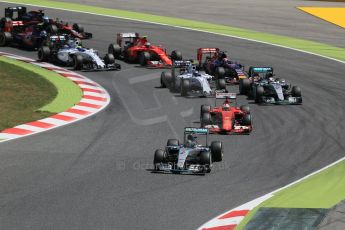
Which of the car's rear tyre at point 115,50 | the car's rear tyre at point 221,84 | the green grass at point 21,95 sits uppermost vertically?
the car's rear tyre at point 221,84

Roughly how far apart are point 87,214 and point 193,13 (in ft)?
126

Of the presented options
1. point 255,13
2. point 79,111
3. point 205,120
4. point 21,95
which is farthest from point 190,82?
point 255,13

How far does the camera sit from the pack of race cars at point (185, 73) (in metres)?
25.2

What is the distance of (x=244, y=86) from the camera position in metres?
36.4

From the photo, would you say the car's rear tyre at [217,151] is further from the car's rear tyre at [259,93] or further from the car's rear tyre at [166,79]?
the car's rear tyre at [166,79]

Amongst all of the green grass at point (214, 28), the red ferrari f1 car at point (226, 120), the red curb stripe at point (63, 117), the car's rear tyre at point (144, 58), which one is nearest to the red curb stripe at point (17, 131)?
the red curb stripe at point (63, 117)

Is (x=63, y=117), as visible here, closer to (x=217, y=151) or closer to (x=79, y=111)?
(x=79, y=111)

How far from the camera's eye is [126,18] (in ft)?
180

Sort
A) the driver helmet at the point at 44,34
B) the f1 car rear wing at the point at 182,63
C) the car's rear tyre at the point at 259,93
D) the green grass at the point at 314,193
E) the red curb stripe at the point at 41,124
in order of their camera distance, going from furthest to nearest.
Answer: the driver helmet at the point at 44,34 → the f1 car rear wing at the point at 182,63 → the car's rear tyre at the point at 259,93 → the red curb stripe at the point at 41,124 → the green grass at the point at 314,193

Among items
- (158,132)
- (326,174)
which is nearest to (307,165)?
(326,174)

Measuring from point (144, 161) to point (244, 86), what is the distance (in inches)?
452

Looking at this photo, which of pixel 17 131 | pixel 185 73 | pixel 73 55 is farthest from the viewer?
pixel 73 55

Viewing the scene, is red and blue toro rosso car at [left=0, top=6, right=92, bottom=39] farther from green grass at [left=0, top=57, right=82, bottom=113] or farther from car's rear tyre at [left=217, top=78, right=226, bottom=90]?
car's rear tyre at [left=217, top=78, right=226, bottom=90]

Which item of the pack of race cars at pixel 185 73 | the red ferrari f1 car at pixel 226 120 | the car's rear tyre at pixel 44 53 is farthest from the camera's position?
the car's rear tyre at pixel 44 53
